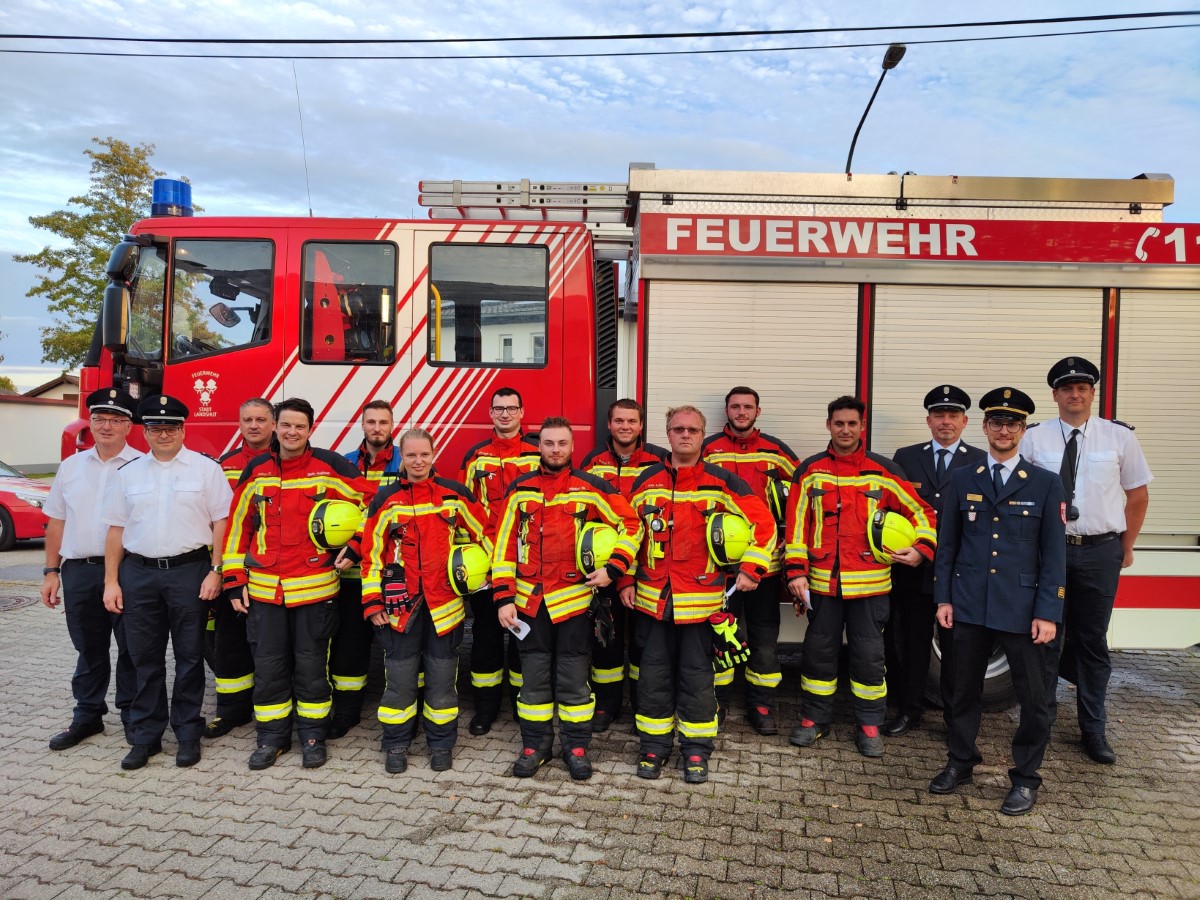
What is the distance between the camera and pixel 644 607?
3.72 m

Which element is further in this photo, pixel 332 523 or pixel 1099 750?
pixel 1099 750

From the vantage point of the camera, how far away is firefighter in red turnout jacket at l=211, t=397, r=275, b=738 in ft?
13.2

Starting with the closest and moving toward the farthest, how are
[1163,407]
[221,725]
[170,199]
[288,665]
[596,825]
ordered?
[596,825], [288,665], [221,725], [1163,407], [170,199]

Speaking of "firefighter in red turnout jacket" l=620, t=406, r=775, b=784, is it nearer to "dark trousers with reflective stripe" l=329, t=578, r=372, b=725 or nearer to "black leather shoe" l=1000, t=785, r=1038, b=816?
"black leather shoe" l=1000, t=785, r=1038, b=816

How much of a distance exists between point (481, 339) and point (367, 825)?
272 cm

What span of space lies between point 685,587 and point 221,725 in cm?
270

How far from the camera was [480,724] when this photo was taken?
4223mm

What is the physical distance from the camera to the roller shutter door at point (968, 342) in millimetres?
4477

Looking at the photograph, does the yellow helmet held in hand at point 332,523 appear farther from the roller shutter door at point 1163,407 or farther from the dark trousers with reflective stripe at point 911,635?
the roller shutter door at point 1163,407

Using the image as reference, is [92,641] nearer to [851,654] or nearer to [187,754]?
[187,754]

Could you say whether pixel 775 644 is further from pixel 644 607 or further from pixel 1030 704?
pixel 1030 704

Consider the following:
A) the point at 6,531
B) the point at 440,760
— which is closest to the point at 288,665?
the point at 440,760

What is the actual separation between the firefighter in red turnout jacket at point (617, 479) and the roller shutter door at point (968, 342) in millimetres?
1479

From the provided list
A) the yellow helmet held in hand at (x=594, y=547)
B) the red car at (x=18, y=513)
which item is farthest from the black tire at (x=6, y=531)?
the yellow helmet held in hand at (x=594, y=547)
